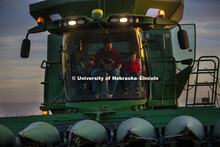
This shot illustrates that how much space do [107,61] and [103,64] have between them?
111mm

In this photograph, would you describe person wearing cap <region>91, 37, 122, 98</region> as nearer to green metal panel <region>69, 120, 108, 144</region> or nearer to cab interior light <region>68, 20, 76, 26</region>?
cab interior light <region>68, 20, 76, 26</region>

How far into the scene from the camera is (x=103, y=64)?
26.5 feet

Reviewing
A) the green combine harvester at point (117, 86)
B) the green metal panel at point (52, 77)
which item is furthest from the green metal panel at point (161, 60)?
the green metal panel at point (52, 77)

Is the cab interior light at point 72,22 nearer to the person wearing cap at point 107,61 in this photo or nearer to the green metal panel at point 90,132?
the person wearing cap at point 107,61

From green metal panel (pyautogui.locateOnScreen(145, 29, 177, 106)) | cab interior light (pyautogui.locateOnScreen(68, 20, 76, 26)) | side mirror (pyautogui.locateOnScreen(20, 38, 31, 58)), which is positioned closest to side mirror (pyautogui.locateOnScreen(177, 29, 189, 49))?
green metal panel (pyautogui.locateOnScreen(145, 29, 177, 106))

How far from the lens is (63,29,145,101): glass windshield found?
796cm

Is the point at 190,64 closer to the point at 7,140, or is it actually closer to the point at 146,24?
the point at 146,24

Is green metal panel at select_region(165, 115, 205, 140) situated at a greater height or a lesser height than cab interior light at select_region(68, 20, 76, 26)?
lesser

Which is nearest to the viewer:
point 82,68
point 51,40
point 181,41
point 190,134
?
point 190,134

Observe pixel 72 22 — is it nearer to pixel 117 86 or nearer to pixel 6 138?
pixel 117 86

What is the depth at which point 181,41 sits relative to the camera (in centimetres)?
779

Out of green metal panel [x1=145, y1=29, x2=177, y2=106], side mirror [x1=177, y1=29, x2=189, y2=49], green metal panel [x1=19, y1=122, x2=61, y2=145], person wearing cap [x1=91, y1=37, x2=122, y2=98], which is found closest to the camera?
green metal panel [x1=19, y1=122, x2=61, y2=145]

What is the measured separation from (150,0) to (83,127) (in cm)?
613

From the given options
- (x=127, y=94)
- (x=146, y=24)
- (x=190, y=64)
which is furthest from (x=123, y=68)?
(x=190, y=64)
